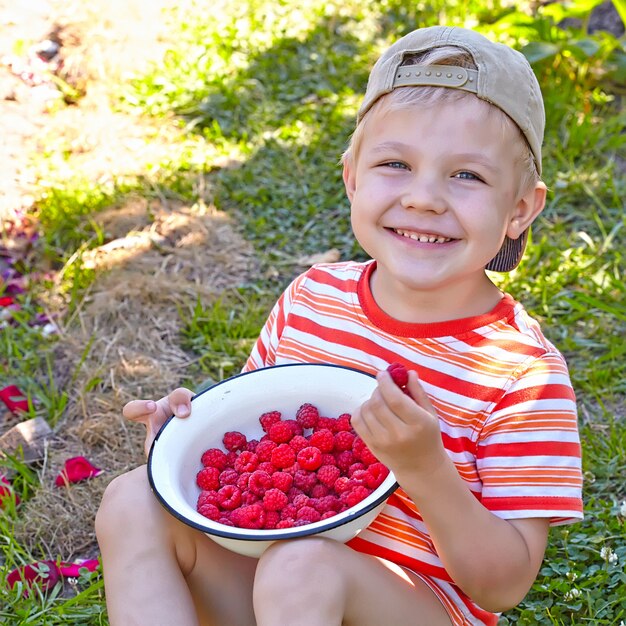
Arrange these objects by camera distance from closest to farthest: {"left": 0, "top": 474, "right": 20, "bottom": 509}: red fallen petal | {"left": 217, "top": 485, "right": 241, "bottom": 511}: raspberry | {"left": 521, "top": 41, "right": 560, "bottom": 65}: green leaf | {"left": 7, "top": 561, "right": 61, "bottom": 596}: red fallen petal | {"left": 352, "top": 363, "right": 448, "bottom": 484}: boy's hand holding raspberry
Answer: {"left": 352, "top": 363, "right": 448, "bottom": 484}: boy's hand holding raspberry, {"left": 217, "top": 485, "right": 241, "bottom": 511}: raspberry, {"left": 7, "top": 561, "right": 61, "bottom": 596}: red fallen petal, {"left": 0, "top": 474, "right": 20, "bottom": 509}: red fallen petal, {"left": 521, "top": 41, "right": 560, "bottom": 65}: green leaf

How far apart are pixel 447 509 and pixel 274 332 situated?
67 centimetres

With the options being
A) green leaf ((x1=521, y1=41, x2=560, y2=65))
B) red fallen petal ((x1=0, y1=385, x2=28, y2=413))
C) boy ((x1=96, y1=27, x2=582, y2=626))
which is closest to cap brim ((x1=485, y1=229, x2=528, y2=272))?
boy ((x1=96, y1=27, x2=582, y2=626))

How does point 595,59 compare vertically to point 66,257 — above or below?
above

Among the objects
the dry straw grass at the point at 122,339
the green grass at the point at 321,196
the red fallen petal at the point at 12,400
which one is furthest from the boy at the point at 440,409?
the red fallen petal at the point at 12,400

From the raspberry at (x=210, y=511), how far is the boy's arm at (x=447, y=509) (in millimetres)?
318

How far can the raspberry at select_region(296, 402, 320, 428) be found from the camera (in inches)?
65.7

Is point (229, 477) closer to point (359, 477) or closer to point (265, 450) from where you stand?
point (265, 450)

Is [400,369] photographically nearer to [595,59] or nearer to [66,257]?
[66,257]

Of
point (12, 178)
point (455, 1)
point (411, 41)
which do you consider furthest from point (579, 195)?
point (12, 178)

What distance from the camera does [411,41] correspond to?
5.37 feet

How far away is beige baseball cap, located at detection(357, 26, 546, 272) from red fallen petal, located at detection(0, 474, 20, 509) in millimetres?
1346

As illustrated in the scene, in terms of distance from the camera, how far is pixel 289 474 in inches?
61.2

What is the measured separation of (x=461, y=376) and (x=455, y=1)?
3.40 m

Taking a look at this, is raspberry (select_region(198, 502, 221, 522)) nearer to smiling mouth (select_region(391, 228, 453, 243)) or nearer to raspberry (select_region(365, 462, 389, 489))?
raspberry (select_region(365, 462, 389, 489))
